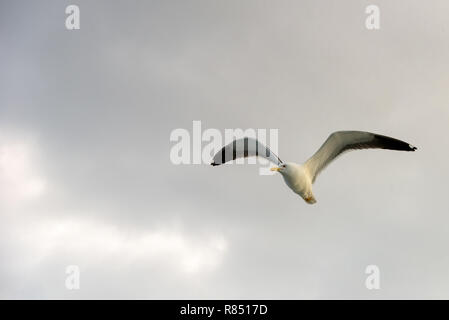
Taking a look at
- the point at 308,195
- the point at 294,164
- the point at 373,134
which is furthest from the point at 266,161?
the point at 373,134

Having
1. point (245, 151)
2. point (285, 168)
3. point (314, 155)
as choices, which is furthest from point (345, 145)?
point (245, 151)

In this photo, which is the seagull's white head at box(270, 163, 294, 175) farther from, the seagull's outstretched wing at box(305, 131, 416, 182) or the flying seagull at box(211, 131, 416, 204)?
the seagull's outstretched wing at box(305, 131, 416, 182)

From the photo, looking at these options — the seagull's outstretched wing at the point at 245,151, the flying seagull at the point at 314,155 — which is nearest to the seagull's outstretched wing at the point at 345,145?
the flying seagull at the point at 314,155

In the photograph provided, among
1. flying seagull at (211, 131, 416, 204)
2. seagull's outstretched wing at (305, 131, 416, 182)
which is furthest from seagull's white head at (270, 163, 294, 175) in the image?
seagull's outstretched wing at (305, 131, 416, 182)

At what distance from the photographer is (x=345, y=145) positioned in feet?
26.4

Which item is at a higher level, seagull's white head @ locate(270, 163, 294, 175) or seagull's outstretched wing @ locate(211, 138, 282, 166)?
seagull's outstretched wing @ locate(211, 138, 282, 166)

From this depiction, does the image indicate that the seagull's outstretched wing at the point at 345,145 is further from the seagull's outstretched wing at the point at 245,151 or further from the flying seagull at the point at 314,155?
the seagull's outstretched wing at the point at 245,151

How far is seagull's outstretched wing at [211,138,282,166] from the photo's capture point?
789cm

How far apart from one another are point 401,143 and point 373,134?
1.80 feet

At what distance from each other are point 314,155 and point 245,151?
52.3 inches

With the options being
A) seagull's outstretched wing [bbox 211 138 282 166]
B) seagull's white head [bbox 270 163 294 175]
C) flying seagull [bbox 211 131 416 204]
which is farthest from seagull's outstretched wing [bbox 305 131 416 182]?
seagull's outstretched wing [bbox 211 138 282 166]

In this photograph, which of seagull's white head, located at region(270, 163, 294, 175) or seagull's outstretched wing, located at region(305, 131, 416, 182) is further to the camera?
seagull's white head, located at region(270, 163, 294, 175)

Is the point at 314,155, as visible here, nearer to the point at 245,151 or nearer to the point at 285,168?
the point at 285,168

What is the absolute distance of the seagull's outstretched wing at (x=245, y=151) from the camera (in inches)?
311
